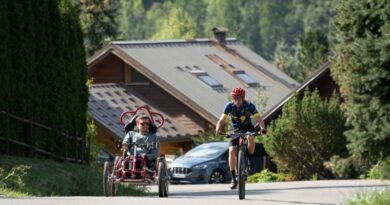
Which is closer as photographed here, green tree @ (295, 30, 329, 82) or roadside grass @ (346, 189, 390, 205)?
roadside grass @ (346, 189, 390, 205)

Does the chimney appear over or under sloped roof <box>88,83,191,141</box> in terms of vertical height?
over

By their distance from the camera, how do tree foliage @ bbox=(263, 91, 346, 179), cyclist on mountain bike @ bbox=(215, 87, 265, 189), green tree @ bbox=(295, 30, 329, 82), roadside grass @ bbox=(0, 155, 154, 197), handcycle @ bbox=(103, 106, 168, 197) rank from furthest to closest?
green tree @ bbox=(295, 30, 329, 82)
tree foliage @ bbox=(263, 91, 346, 179)
roadside grass @ bbox=(0, 155, 154, 197)
handcycle @ bbox=(103, 106, 168, 197)
cyclist on mountain bike @ bbox=(215, 87, 265, 189)

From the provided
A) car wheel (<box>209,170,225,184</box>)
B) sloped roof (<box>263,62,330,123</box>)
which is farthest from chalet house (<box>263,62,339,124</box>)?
car wheel (<box>209,170,225,184</box>)

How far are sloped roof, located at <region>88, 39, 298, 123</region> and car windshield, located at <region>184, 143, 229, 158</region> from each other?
15766mm

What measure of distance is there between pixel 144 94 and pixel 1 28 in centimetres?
3438

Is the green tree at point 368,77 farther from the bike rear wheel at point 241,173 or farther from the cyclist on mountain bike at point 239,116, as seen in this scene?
the bike rear wheel at point 241,173

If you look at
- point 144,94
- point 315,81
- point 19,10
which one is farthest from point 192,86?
point 19,10

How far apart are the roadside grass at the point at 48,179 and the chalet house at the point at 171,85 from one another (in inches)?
1079

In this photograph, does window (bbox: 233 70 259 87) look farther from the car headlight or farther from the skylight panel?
the car headlight

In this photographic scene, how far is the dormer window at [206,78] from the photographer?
65562 mm

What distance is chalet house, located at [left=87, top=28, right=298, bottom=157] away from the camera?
6028cm

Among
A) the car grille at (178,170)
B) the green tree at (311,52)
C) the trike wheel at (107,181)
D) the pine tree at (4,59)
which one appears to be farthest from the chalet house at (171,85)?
the trike wheel at (107,181)

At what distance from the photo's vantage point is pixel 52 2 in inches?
1282

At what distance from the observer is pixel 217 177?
139 ft
